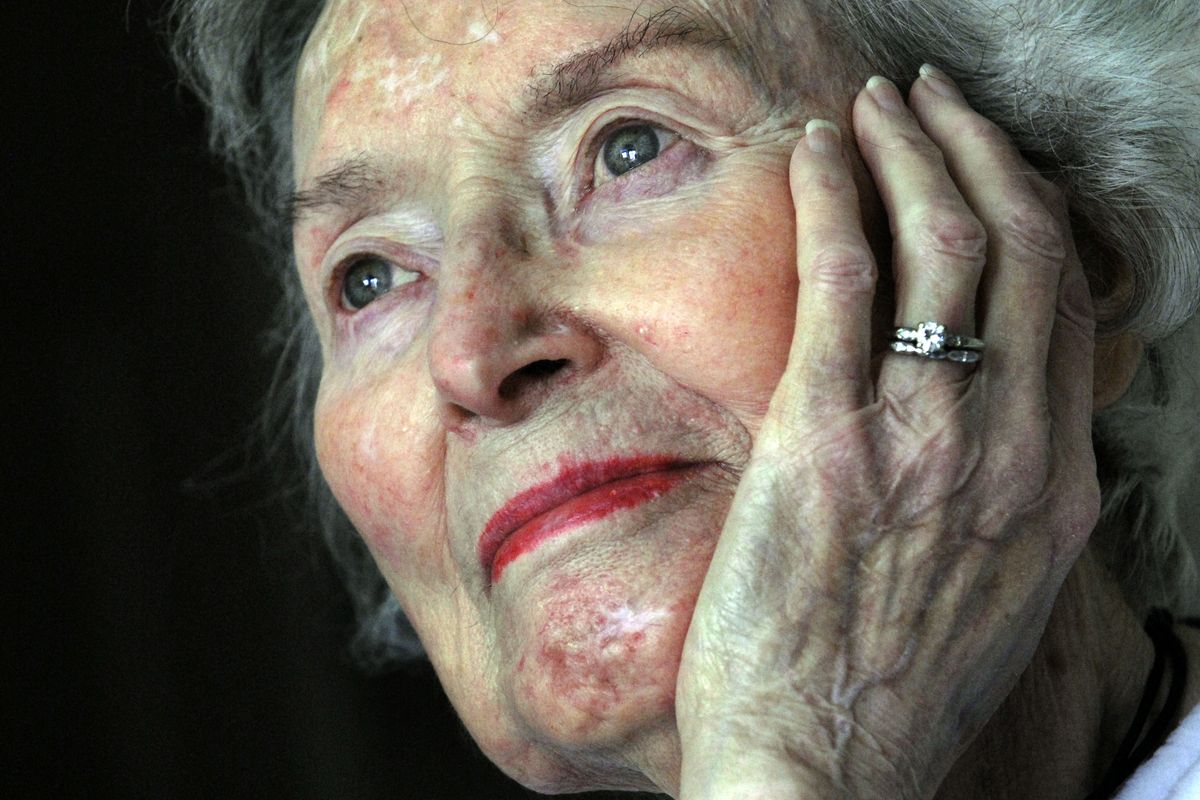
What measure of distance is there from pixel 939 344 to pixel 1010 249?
0.16 m

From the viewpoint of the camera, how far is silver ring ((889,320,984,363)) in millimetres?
1373

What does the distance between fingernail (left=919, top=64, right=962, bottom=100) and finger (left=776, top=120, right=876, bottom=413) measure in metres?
0.27

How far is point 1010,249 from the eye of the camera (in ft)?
4.74

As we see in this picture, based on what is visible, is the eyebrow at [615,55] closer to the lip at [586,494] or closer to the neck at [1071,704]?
the lip at [586,494]

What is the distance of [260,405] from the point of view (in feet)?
9.07

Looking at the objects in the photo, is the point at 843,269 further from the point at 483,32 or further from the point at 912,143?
the point at 483,32

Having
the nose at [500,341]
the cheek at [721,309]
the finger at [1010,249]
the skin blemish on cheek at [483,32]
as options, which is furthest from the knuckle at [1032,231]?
the skin blemish on cheek at [483,32]

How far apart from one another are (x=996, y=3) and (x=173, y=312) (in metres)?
1.72

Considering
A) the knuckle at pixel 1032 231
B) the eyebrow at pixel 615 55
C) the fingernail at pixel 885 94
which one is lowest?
the knuckle at pixel 1032 231

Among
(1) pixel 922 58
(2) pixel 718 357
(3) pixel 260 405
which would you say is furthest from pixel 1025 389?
(3) pixel 260 405

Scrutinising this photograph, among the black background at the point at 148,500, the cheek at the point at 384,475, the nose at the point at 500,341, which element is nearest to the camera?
the nose at the point at 500,341

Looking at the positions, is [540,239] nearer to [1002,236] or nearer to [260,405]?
[1002,236]

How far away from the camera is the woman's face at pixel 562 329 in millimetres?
1411

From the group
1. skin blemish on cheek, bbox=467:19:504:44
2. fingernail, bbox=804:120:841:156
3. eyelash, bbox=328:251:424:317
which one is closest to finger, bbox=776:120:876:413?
fingernail, bbox=804:120:841:156
